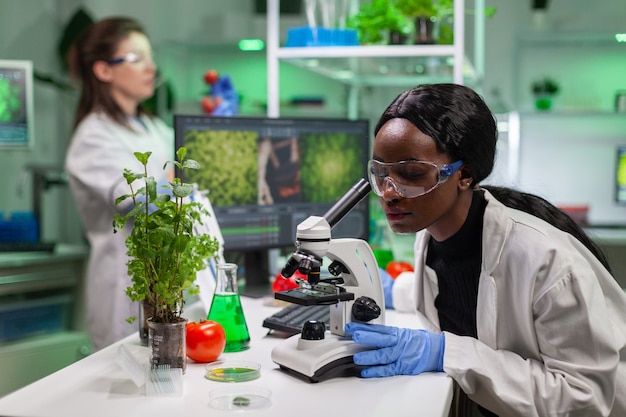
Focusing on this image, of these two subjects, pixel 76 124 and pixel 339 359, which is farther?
pixel 76 124


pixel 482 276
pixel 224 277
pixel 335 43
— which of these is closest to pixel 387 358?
pixel 482 276

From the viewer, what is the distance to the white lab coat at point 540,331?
4.37 feet

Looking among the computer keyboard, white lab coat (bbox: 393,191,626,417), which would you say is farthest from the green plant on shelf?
white lab coat (bbox: 393,191,626,417)

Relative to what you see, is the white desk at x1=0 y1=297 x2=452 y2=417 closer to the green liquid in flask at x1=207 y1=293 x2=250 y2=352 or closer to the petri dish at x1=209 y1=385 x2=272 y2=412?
the petri dish at x1=209 y1=385 x2=272 y2=412

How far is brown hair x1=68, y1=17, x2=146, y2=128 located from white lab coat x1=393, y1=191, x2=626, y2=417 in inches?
78.0

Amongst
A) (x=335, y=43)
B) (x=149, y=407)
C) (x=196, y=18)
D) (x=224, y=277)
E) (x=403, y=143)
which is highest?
(x=196, y=18)

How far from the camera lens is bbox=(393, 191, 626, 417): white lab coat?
1332mm

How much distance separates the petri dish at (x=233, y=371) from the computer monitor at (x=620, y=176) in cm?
465

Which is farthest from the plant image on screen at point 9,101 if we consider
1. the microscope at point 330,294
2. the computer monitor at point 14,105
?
the microscope at point 330,294

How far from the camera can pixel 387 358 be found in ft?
4.58

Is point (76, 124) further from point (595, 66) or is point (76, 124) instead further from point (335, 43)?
point (595, 66)

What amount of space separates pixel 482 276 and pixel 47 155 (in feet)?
12.5

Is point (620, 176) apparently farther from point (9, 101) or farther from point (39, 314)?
point (9, 101)

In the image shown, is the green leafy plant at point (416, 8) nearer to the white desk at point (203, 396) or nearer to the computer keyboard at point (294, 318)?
the computer keyboard at point (294, 318)
